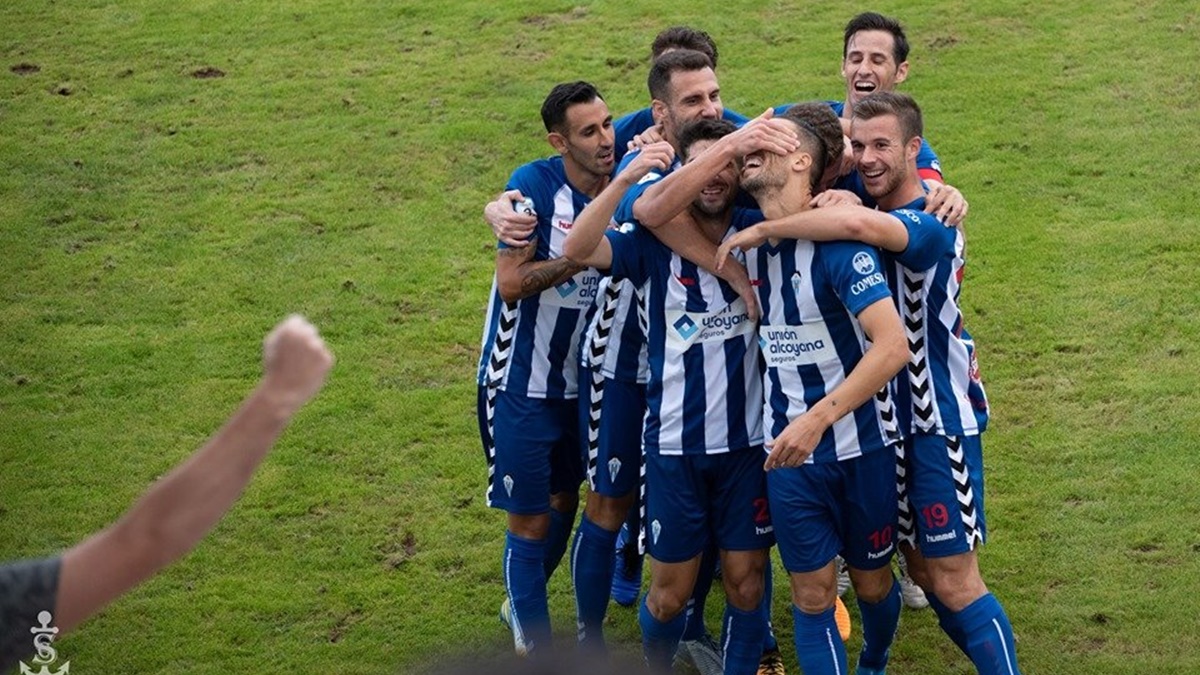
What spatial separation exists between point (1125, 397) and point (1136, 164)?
2.69 metres

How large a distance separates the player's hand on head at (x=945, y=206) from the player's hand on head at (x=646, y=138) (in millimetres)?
1070

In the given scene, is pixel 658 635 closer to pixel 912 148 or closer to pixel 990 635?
pixel 990 635

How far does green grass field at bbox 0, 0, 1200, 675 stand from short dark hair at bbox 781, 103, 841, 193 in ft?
6.68

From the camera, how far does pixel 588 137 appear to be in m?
6.11

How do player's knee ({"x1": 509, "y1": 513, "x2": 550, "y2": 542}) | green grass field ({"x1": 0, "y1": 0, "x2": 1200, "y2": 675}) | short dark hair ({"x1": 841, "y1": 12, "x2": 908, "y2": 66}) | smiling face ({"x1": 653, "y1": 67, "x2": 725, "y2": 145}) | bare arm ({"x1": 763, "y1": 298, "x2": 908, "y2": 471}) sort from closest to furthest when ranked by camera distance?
bare arm ({"x1": 763, "y1": 298, "x2": 908, "y2": 471}) → smiling face ({"x1": 653, "y1": 67, "x2": 725, "y2": 145}) → player's knee ({"x1": 509, "y1": 513, "x2": 550, "y2": 542}) → green grass field ({"x1": 0, "y1": 0, "x2": 1200, "y2": 675}) → short dark hair ({"x1": 841, "y1": 12, "x2": 908, "y2": 66})

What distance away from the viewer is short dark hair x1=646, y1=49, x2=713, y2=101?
6.17 m

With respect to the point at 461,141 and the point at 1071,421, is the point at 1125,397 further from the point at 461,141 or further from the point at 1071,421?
the point at 461,141

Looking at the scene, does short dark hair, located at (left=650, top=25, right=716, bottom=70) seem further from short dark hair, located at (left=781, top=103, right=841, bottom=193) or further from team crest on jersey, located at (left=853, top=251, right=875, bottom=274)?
team crest on jersey, located at (left=853, top=251, right=875, bottom=274)

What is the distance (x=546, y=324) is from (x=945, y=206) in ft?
5.21

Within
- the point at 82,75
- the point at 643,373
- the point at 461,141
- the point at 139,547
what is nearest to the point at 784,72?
the point at 461,141

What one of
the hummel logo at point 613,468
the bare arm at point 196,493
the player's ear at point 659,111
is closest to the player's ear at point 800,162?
the player's ear at point 659,111

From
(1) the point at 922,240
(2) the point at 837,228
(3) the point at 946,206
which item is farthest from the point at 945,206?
(2) the point at 837,228

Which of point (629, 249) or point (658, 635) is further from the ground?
point (629, 249)

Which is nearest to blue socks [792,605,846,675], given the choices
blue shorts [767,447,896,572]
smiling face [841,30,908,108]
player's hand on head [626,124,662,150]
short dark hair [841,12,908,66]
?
blue shorts [767,447,896,572]
